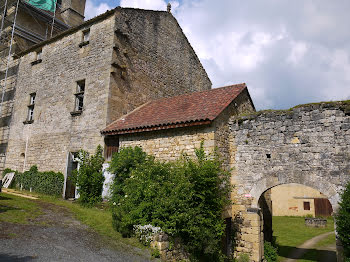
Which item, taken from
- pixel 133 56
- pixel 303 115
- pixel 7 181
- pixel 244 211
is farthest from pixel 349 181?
pixel 7 181

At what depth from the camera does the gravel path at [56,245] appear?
5211 millimetres

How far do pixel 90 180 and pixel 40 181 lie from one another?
12.8 feet

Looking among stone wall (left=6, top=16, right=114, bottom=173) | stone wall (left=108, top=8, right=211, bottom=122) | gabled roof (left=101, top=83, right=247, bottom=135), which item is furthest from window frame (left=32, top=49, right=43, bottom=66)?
gabled roof (left=101, top=83, right=247, bottom=135)

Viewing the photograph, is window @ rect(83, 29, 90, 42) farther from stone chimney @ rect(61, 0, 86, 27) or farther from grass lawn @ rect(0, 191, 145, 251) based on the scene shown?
stone chimney @ rect(61, 0, 86, 27)

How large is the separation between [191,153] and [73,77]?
25.5ft

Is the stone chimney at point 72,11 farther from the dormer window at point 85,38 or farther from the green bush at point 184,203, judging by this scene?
the green bush at point 184,203

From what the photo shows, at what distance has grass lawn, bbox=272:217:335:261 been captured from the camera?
43.0ft

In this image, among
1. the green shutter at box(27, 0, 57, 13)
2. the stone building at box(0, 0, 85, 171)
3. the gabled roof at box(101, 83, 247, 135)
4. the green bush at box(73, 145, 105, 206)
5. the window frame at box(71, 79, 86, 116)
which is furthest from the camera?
the green shutter at box(27, 0, 57, 13)

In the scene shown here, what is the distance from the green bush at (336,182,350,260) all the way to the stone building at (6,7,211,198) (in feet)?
28.1

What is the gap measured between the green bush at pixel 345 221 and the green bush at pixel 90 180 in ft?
26.4

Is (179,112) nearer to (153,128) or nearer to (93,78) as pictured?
(153,128)

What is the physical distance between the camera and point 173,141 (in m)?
9.51

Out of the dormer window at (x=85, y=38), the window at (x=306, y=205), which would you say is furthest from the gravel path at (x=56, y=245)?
the window at (x=306, y=205)

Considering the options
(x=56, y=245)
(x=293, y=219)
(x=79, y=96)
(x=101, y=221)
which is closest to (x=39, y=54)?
(x=79, y=96)
